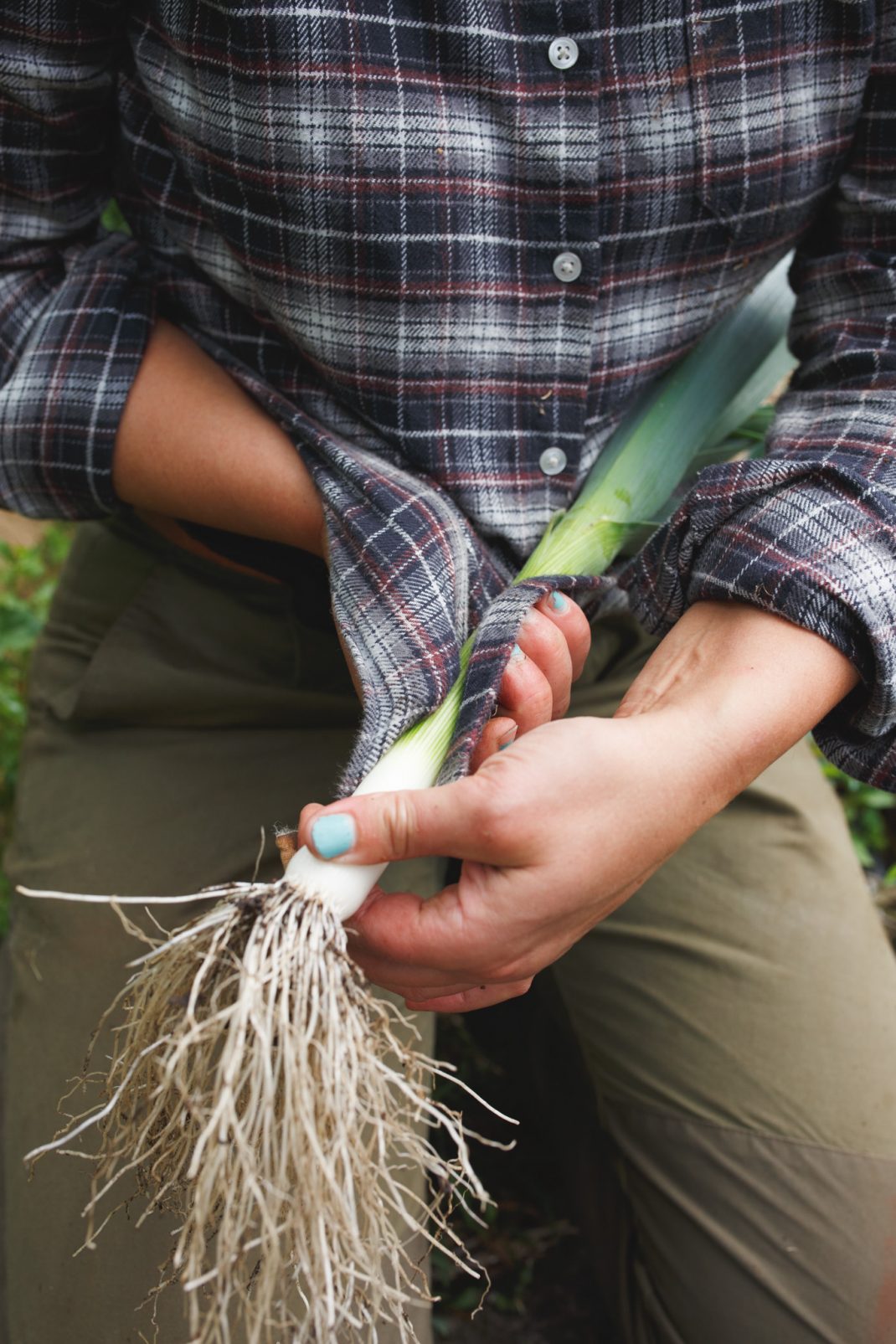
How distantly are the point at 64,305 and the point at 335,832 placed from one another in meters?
0.71

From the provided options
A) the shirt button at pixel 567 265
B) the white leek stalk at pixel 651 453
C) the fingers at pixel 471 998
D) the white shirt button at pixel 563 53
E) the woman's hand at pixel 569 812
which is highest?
the white shirt button at pixel 563 53

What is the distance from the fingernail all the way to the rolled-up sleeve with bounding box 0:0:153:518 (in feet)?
1.84

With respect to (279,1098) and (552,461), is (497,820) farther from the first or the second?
(552,461)

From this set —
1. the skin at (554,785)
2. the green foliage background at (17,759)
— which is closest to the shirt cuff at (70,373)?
the skin at (554,785)

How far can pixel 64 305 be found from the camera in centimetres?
114

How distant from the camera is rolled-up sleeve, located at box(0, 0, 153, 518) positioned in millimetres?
1068

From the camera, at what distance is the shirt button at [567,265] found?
102 centimetres

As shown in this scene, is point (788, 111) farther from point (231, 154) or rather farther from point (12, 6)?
point (12, 6)

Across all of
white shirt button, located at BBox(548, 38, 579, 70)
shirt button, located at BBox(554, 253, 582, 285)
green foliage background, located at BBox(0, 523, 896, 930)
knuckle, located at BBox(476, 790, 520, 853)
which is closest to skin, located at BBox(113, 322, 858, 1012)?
knuckle, located at BBox(476, 790, 520, 853)

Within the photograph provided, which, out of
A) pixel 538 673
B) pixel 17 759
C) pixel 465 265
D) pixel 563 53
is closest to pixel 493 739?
pixel 538 673

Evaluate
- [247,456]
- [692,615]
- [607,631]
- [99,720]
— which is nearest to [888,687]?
[692,615]

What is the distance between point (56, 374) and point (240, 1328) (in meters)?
0.96

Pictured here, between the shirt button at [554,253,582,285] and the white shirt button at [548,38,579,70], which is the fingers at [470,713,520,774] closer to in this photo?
the shirt button at [554,253,582,285]

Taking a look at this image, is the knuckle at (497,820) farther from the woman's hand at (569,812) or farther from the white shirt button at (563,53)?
the white shirt button at (563,53)
